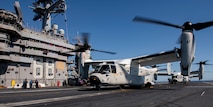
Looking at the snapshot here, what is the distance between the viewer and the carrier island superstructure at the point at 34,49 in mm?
42594

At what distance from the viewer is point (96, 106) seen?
8.75m

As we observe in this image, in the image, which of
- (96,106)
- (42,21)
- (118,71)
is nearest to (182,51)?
(118,71)

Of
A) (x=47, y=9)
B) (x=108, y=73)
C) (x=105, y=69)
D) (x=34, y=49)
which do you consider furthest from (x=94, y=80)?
(x=47, y=9)

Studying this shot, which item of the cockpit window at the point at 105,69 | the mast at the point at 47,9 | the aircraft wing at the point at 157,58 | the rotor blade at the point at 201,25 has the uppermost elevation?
the mast at the point at 47,9

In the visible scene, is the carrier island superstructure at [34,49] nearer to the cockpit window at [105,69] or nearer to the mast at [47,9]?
the mast at [47,9]

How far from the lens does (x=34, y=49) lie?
2010 inches

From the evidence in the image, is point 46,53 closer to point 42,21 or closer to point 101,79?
point 42,21

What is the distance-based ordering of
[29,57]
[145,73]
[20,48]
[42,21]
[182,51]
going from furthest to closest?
1. [42,21]
2. [29,57]
3. [20,48]
4. [145,73]
5. [182,51]

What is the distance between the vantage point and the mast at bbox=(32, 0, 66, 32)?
203 feet

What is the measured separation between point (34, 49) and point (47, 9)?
55.1 feet

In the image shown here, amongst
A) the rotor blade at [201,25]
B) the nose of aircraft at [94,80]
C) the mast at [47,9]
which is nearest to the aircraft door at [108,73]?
the nose of aircraft at [94,80]

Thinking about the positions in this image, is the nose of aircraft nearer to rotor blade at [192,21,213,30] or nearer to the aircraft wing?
the aircraft wing

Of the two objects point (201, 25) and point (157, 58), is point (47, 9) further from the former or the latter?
point (201, 25)

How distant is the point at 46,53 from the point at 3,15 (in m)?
14.7
